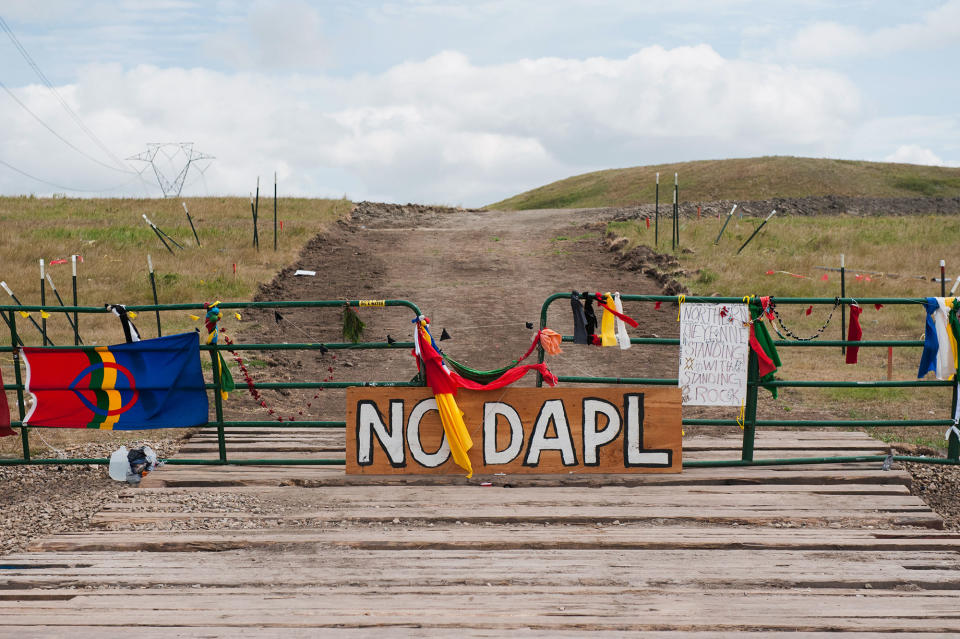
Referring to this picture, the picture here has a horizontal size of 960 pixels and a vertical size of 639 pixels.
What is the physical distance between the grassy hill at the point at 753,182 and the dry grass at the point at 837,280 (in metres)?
16.8

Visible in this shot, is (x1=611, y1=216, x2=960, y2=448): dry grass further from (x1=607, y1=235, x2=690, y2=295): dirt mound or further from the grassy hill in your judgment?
the grassy hill

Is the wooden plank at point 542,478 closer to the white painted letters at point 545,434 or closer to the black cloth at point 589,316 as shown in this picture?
the white painted letters at point 545,434

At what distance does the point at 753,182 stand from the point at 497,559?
177 feet

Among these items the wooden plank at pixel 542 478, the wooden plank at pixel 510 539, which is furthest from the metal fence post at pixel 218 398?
the wooden plank at pixel 510 539

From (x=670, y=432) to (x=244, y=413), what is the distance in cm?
712

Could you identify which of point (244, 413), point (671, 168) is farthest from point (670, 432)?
point (671, 168)

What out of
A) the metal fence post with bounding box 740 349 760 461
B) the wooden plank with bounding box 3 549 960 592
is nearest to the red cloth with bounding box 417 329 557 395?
the wooden plank with bounding box 3 549 960 592

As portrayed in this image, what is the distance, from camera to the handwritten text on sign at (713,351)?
8.29 m

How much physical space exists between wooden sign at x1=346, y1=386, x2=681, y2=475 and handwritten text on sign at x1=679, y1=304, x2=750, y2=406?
58 centimetres

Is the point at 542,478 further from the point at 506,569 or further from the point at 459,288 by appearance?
the point at 459,288

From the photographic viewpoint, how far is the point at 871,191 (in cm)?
5547

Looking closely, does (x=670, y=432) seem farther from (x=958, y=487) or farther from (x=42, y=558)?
(x=42, y=558)

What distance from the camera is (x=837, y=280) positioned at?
24625mm

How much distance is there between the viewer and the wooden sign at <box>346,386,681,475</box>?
7844 mm
